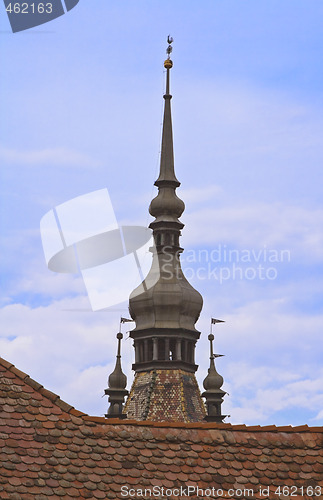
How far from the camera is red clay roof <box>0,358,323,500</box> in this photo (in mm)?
21953

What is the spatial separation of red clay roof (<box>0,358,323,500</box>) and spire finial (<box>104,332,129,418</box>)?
177ft

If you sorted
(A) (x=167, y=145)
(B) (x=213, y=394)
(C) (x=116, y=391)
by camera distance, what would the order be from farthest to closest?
(A) (x=167, y=145) → (C) (x=116, y=391) → (B) (x=213, y=394)

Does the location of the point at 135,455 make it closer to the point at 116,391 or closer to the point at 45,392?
the point at 45,392

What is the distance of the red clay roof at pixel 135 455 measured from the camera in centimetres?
2195

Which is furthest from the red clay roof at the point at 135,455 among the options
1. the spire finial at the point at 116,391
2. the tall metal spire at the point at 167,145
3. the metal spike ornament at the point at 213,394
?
the tall metal spire at the point at 167,145

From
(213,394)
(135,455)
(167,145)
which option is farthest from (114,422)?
(167,145)

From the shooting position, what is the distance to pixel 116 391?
79.3m

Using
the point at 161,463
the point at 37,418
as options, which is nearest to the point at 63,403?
the point at 37,418

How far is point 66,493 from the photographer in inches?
856

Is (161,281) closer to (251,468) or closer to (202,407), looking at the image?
(202,407)

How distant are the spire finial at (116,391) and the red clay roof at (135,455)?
53.9 m

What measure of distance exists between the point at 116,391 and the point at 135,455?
5693 cm

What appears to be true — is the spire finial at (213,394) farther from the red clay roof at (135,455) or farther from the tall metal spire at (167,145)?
the red clay roof at (135,455)

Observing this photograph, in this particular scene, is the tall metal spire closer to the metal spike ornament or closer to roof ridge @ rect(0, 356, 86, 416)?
the metal spike ornament
